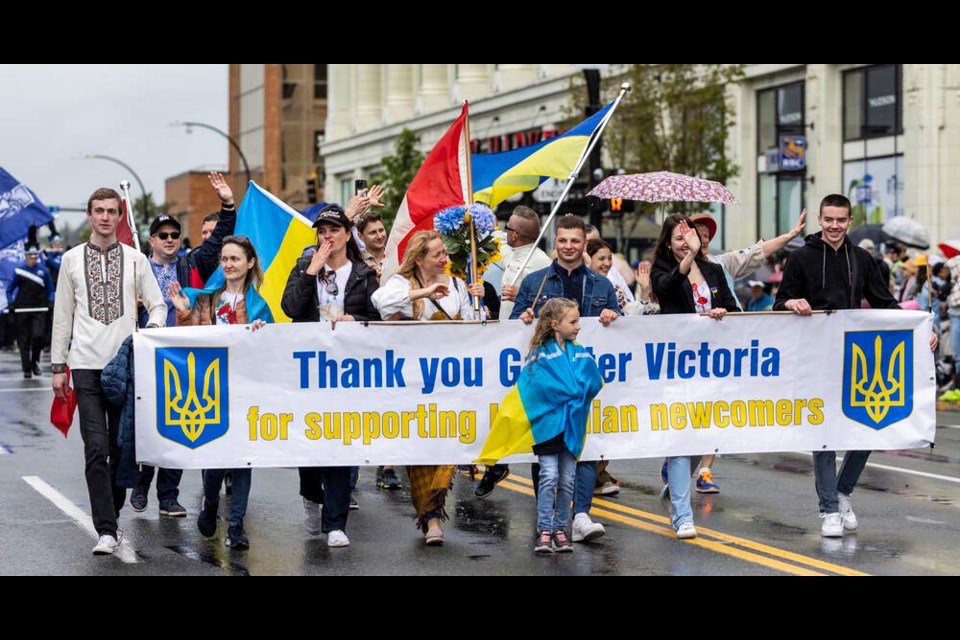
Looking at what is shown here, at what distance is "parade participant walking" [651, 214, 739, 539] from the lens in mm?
9477

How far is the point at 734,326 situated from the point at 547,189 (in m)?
17.6

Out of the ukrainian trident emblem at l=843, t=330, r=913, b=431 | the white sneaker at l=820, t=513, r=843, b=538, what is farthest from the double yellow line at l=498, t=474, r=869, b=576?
the ukrainian trident emblem at l=843, t=330, r=913, b=431

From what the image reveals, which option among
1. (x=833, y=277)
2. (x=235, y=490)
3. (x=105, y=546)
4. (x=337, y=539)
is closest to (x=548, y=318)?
(x=337, y=539)

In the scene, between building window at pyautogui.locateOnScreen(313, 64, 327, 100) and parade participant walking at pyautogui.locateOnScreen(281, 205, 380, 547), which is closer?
parade participant walking at pyautogui.locateOnScreen(281, 205, 380, 547)

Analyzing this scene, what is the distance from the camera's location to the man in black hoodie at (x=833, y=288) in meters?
9.42

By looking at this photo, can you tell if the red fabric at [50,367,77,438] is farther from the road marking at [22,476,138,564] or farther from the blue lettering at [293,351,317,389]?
the blue lettering at [293,351,317,389]

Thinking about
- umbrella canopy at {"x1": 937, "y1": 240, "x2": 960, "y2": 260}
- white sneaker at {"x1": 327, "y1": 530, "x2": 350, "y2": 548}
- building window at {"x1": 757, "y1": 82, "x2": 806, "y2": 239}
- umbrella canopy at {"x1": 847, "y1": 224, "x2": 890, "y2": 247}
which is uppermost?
building window at {"x1": 757, "y1": 82, "x2": 806, "y2": 239}

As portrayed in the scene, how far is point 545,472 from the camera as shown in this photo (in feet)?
29.5

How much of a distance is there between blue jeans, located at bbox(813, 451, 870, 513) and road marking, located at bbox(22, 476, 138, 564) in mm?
4021

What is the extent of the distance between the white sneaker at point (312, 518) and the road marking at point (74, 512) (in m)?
1.10

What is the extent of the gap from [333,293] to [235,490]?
1.30 m

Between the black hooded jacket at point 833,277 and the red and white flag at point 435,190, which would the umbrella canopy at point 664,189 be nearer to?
the red and white flag at point 435,190
